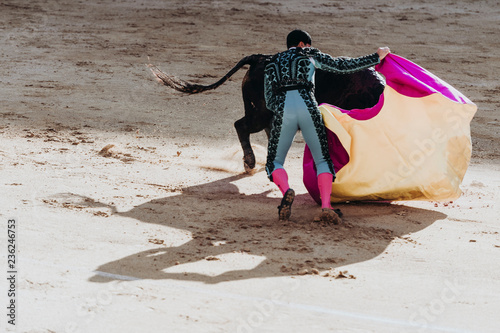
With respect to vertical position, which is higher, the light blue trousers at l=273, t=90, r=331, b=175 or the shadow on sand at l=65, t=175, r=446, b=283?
the light blue trousers at l=273, t=90, r=331, b=175

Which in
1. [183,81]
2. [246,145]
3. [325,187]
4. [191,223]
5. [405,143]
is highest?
[183,81]

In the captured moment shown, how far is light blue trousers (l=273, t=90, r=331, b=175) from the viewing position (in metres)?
4.60

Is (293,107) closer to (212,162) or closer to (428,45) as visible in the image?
(212,162)

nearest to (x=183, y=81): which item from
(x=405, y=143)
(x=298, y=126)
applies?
(x=298, y=126)

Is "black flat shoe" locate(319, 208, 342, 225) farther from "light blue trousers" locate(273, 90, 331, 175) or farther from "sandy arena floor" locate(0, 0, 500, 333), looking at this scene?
"light blue trousers" locate(273, 90, 331, 175)

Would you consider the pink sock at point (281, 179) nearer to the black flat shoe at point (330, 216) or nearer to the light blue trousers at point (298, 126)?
the light blue trousers at point (298, 126)

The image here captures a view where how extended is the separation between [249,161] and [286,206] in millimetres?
1454

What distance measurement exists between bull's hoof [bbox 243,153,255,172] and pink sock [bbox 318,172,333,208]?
4.46 ft

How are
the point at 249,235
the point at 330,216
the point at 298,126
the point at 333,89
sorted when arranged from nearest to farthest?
1. the point at 249,235
2. the point at 330,216
3. the point at 298,126
4. the point at 333,89

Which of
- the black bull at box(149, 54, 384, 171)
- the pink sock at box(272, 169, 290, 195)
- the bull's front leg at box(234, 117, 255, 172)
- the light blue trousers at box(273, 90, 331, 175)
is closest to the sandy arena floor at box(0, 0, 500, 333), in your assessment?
the bull's front leg at box(234, 117, 255, 172)

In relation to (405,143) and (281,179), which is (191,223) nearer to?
(281,179)

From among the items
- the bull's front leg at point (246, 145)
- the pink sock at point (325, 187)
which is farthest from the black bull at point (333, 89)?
the pink sock at point (325, 187)

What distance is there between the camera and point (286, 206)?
14.7 feet

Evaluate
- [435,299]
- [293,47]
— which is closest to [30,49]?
[293,47]
